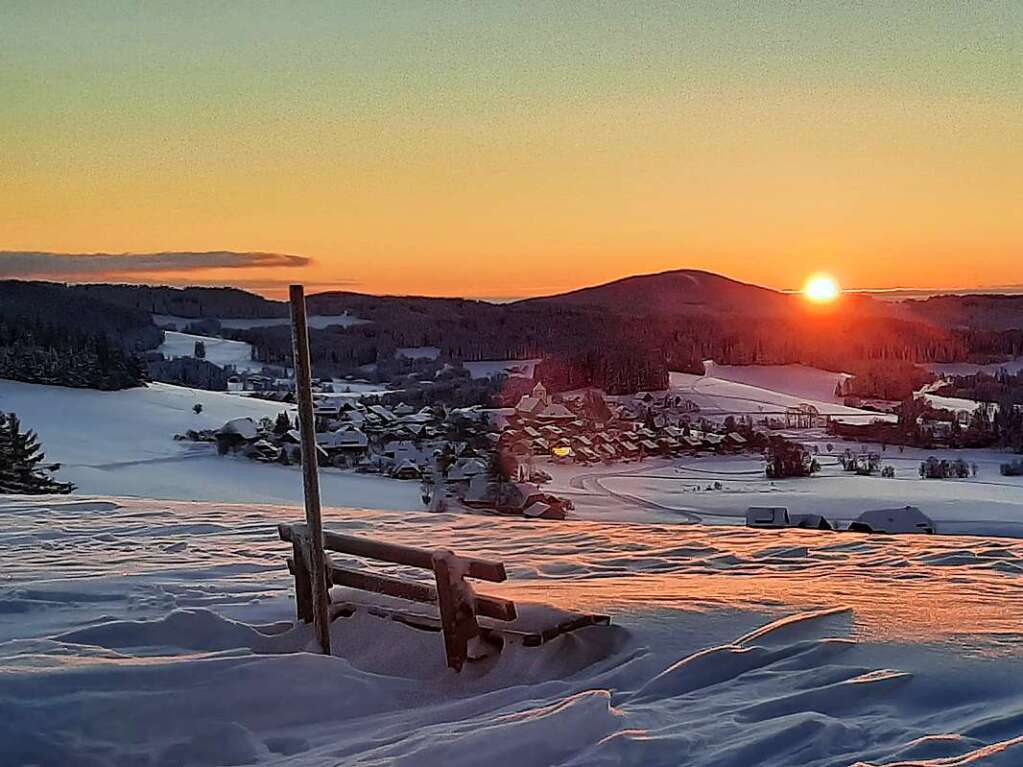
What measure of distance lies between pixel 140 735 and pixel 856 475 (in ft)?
172

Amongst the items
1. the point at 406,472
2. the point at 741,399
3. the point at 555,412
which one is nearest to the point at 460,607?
the point at 406,472

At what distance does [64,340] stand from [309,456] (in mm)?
79567

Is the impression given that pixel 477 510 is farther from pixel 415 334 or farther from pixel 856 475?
pixel 415 334

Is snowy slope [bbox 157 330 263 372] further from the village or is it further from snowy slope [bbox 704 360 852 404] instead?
snowy slope [bbox 704 360 852 404]

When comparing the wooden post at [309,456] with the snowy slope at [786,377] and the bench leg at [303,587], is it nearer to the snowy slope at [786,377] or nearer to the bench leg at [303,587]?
the bench leg at [303,587]

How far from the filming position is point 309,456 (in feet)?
18.2

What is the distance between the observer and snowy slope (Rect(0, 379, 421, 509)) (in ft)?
123

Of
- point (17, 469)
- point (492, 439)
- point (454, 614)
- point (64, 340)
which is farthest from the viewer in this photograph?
point (64, 340)

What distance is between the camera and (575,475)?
51.6 m

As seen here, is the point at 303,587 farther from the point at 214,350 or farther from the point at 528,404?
the point at 214,350

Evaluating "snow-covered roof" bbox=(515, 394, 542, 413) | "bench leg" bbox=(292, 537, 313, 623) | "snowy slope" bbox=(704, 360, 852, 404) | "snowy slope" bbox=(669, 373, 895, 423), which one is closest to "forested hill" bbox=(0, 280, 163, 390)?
"snow-covered roof" bbox=(515, 394, 542, 413)

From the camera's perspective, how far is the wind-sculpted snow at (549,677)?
376 cm

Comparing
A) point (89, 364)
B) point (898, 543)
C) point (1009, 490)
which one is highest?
point (89, 364)

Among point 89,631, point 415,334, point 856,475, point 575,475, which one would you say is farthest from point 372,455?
point 415,334
